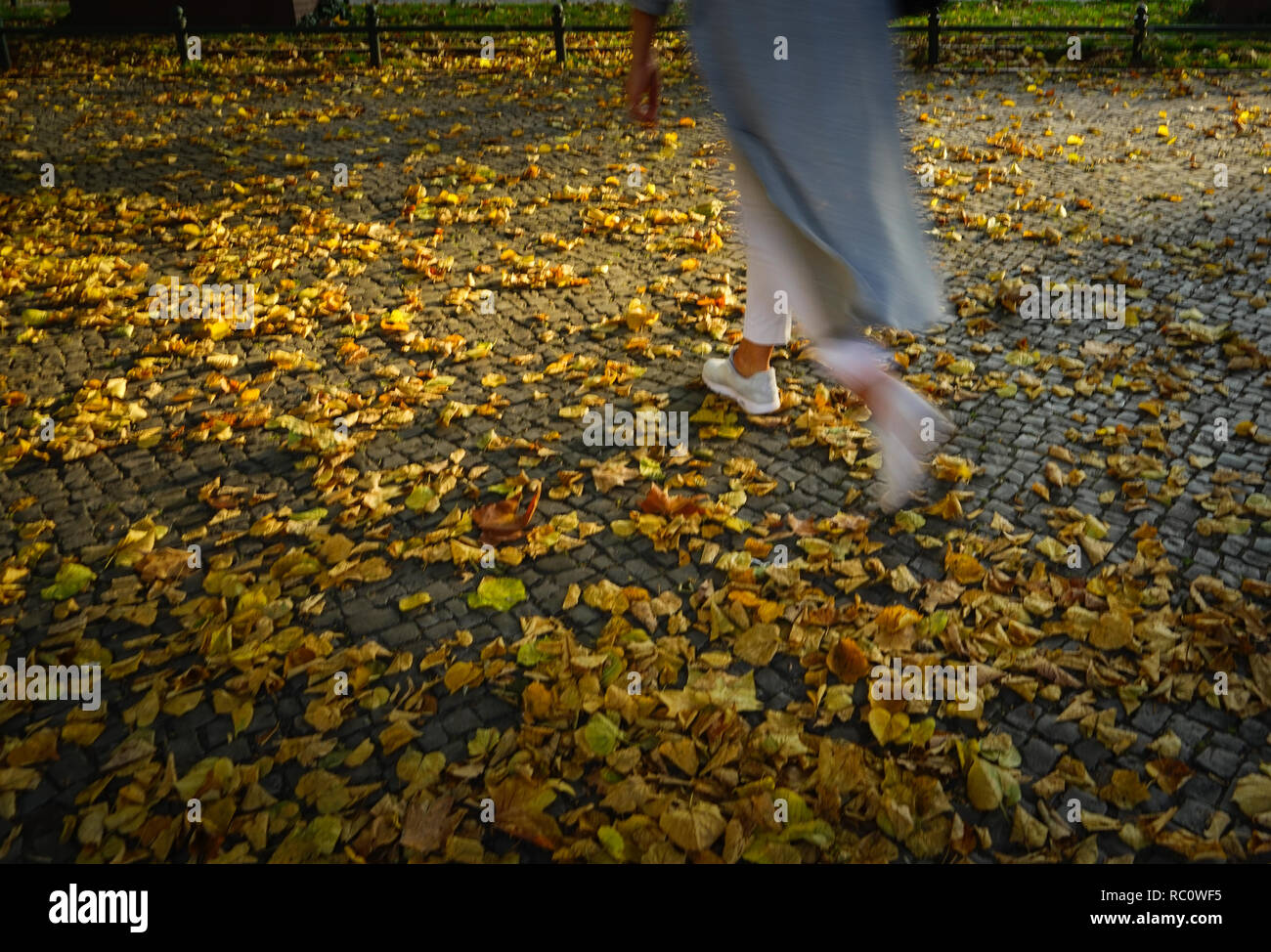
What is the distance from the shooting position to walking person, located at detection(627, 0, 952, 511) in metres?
2.81

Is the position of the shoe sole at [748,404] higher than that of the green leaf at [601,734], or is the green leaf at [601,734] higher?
the shoe sole at [748,404]

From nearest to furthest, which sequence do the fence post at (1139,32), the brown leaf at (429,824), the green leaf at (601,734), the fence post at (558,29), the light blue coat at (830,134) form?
the brown leaf at (429,824) < the green leaf at (601,734) < the light blue coat at (830,134) < the fence post at (1139,32) < the fence post at (558,29)

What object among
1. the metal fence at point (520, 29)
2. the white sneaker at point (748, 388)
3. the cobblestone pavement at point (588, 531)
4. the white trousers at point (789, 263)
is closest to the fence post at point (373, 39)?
the metal fence at point (520, 29)

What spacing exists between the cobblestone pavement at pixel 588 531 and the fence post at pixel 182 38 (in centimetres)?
626

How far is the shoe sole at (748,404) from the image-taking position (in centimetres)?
428

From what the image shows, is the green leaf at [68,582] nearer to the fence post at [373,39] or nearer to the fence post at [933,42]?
the fence post at [373,39]

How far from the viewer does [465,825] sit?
96.7 inches

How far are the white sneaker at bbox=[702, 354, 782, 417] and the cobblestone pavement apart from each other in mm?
139

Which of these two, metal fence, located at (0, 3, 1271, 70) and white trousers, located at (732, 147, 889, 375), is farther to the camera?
metal fence, located at (0, 3, 1271, 70)

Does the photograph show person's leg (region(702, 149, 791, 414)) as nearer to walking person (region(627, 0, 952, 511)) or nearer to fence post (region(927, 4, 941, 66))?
walking person (region(627, 0, 952, 511))

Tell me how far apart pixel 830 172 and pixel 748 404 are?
4.89ft

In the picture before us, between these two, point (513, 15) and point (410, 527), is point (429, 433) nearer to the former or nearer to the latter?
point (410, 527)

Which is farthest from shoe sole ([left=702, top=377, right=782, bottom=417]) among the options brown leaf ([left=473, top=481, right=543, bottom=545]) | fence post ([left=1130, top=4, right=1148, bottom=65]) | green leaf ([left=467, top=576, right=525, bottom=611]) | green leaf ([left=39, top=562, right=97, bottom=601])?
fence post ([left=1130, top=4, right=1148, bottom=65])

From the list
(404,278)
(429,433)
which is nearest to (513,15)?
(404,278)
